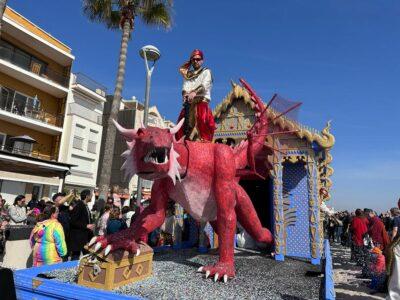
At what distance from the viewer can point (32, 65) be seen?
20062 millimetres

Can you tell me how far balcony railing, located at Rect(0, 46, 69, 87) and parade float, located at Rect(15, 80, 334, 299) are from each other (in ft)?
53.2

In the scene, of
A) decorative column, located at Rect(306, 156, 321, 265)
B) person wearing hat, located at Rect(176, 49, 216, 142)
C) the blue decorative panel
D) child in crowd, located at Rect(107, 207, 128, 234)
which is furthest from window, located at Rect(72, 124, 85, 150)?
decorative column, located at Rect(306, 156, 321, 265)

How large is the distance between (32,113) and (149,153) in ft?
63.5

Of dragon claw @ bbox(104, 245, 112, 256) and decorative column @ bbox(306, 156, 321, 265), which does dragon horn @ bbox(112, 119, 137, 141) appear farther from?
decorative column @ bbox(306, 156, 321, 265)

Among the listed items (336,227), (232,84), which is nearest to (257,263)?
(232,84)

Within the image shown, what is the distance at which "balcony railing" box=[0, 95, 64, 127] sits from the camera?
60.0 ft

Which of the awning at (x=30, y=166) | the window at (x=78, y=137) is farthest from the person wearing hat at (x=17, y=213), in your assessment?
the window at (x=78, y=137)

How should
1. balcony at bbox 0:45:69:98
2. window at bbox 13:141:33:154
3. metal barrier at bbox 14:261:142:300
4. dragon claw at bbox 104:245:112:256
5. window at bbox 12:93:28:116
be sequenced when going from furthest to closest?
1. window at bbox 12:93:28:116
2. window at bbox 13:141:33:154
3. balcony at bbox 0:45:69:98
4. dragon claw at bbox 104:245:112:256
5. metal barrier at bbox 14:261:142:300

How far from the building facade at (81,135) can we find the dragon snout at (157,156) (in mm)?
19942

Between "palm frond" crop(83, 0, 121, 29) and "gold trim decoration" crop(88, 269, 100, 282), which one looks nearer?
"gold trim decoration" crop(88, 269, 100, 282)

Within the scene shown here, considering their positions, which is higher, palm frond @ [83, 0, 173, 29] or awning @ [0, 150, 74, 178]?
palm frond @ [83, 0, 173, 29]

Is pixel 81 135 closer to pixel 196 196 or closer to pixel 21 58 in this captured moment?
pixel 21 58

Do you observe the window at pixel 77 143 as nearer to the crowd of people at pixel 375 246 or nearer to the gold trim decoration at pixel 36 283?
the crowd of people at pixel 375 246

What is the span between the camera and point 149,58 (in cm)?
976
